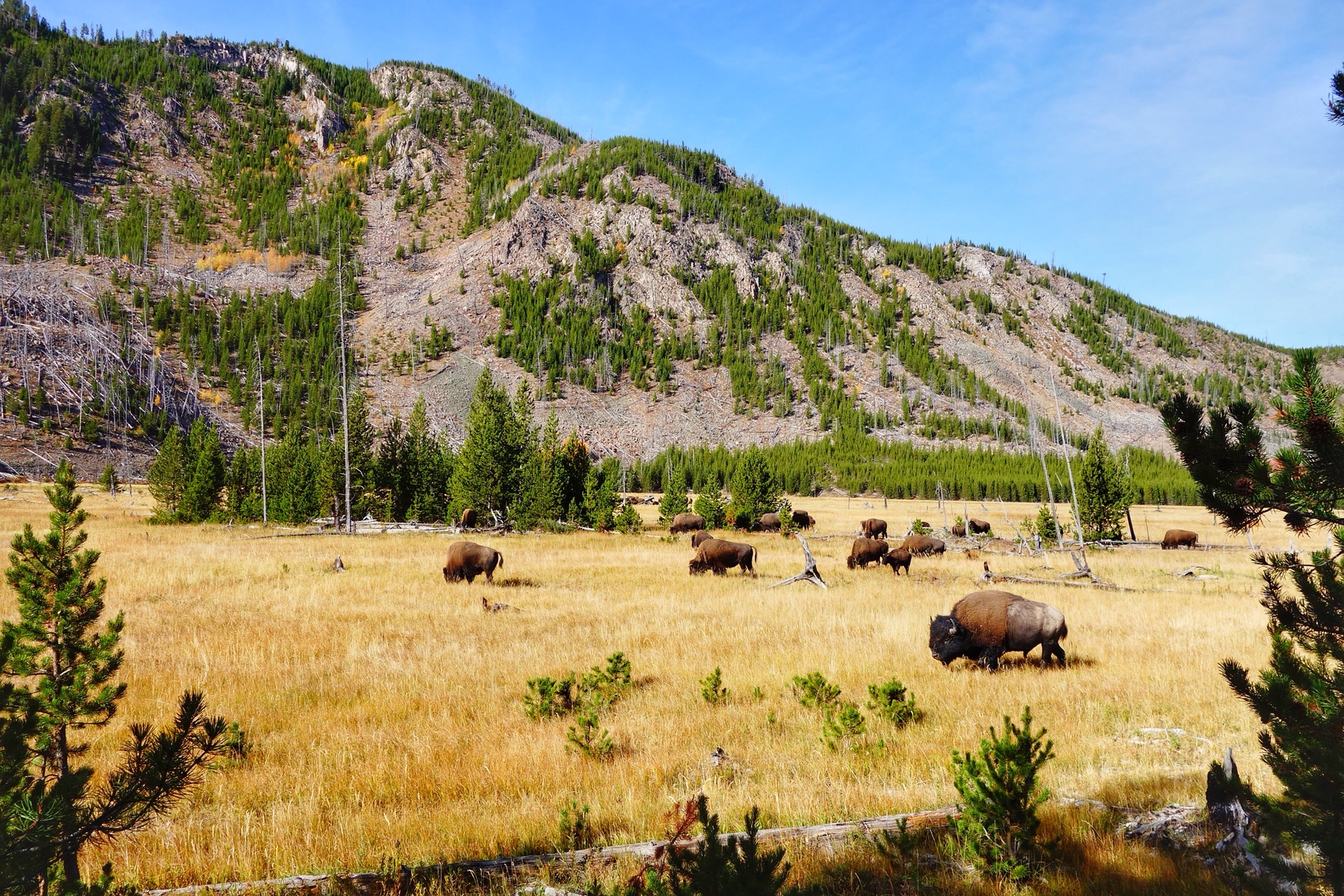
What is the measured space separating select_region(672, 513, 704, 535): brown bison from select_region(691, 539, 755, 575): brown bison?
58.8ft

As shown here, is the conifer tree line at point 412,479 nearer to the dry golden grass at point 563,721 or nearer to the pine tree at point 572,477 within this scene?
the pine tree at point 572,477

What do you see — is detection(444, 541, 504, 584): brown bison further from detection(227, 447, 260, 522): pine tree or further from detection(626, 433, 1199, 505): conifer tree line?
detection(626, 433, 1199, 505): conifer tree line

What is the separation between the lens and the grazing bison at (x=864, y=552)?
84.6 ft

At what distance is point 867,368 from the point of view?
5802 inches

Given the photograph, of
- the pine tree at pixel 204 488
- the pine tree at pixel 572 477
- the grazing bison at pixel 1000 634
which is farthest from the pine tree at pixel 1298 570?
the pine tree at pixel 204 488

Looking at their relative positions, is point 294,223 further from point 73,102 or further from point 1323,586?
point 1323,586

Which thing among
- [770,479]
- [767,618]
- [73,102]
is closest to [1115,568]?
[767,618]

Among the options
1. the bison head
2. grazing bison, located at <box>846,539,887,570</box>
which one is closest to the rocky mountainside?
grazing bison, located at <box>846,539,887,570</box>

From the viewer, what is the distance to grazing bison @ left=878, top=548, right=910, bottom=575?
2408 cm

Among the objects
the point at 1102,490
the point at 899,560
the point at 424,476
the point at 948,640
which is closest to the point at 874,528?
the point at 1102,490

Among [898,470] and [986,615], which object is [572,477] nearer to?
[986,615]

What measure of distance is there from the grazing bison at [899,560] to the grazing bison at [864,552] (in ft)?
3.98

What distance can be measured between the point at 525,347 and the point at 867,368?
7827 cm

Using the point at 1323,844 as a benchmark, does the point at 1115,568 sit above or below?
below
